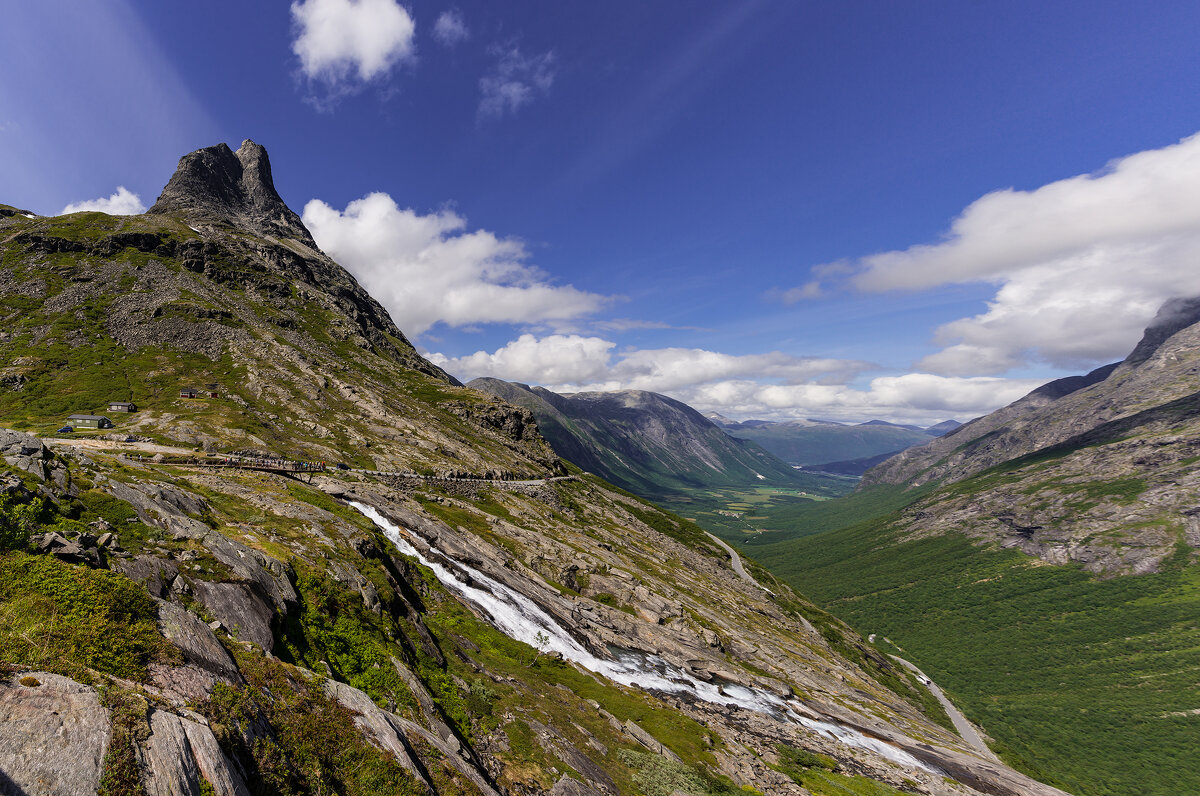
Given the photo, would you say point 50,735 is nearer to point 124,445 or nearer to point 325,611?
point 325,611

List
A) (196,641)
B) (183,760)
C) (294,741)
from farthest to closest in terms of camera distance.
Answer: (196,641)
(294,741)
(183,760)

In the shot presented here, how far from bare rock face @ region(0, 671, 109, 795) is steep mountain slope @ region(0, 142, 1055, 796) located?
0.17 feet

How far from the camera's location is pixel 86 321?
124 metres

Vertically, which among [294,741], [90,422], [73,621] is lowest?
[294,741]

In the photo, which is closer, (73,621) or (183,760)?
(183,760)

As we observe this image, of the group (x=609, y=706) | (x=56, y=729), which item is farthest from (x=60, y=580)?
(x=609, y=706)

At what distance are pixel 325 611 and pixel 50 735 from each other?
68.8 ft

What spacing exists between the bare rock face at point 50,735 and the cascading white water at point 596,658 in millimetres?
43747

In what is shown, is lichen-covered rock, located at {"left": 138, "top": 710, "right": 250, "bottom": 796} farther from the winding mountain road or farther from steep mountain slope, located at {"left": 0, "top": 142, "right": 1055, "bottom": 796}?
the winding mountain road

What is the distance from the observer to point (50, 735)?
1013 centimetres

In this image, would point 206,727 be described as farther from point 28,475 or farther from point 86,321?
point 86,321

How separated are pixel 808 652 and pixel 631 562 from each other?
5050cm

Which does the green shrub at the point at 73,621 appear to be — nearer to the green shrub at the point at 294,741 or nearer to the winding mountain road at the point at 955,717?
the green shrub at the point at 294,741

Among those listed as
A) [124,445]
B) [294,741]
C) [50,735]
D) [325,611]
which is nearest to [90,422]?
[124,445]
